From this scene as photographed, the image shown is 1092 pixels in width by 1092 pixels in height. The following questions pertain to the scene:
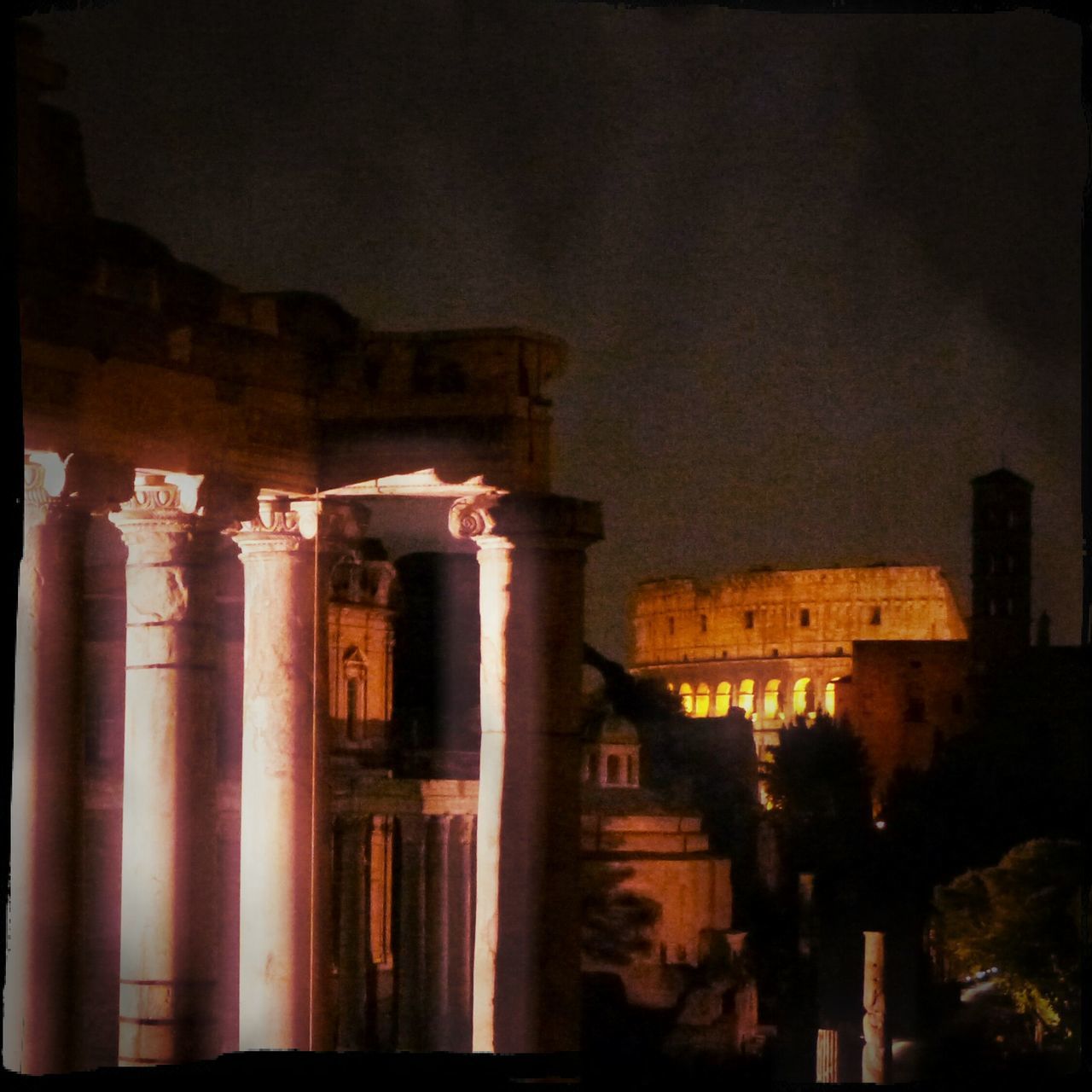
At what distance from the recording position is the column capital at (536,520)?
56.6 ft

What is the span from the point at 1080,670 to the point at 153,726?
720 centimetres

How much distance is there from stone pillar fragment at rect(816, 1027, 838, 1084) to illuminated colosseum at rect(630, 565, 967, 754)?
6.15 metres

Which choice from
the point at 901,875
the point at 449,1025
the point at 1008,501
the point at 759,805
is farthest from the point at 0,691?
the point at 449,1025

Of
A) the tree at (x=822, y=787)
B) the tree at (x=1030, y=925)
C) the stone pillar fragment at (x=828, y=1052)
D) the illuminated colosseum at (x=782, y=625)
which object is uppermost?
the illuminated colosseum at (x=782, y=625)

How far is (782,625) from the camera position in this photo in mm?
17328

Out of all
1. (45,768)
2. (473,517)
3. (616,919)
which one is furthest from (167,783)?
(616,919)

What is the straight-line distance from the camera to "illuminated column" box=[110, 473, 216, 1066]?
17859 millimetres

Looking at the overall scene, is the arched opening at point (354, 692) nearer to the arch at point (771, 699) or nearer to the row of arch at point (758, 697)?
the row of arch at point (758, 697)

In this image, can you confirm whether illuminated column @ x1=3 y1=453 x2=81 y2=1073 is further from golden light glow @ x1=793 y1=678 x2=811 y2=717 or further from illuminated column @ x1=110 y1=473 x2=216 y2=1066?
golden light glow @ x1=793 y1=678 x2=811 y2=717

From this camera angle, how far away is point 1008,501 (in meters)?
15.8

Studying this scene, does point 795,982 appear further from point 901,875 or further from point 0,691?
point 0,691

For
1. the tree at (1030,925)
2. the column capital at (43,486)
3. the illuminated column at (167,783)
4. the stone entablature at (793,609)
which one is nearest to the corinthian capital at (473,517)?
the stone entablature at (793,609)

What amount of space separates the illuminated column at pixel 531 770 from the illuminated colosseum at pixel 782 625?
718 mm

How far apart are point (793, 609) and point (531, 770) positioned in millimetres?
2388
